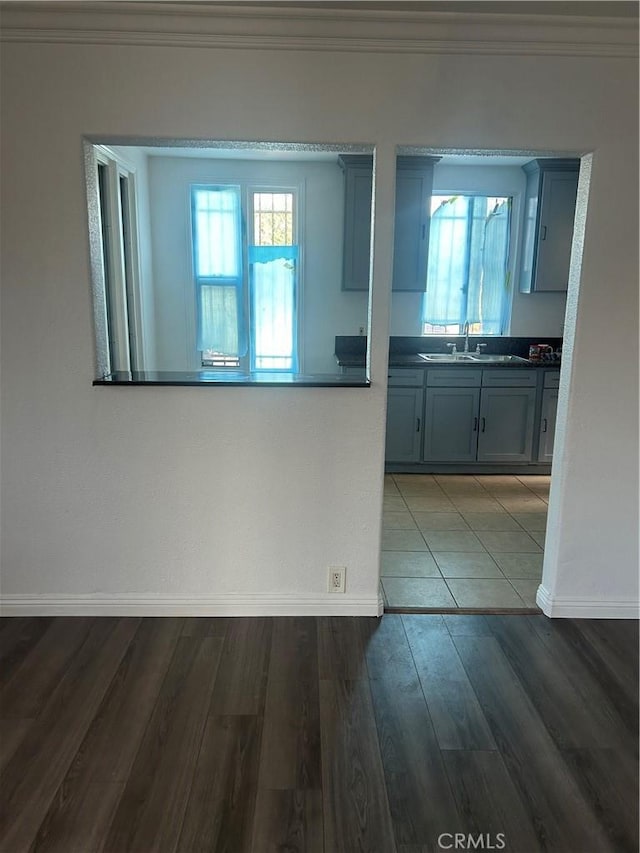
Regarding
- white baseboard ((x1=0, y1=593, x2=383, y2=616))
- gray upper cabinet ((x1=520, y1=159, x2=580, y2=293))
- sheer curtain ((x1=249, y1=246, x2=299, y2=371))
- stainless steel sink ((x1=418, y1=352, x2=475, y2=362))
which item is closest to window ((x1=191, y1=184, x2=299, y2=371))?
sheer curtain ((x1=249, y1=246, x2=299, y2=371))

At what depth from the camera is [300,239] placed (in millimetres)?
5098

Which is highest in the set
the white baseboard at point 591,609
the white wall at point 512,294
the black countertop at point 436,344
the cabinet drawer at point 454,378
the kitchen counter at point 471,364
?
the white wall at point 512,294

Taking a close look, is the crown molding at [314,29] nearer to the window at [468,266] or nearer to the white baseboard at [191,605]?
the white baseboard at [191,605]

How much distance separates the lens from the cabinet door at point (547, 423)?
15.6 feet

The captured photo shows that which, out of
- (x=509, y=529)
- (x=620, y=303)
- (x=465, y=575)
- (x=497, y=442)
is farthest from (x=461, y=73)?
(x=497, y=442)

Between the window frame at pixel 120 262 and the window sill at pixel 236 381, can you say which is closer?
the window sill at pixel 236 381

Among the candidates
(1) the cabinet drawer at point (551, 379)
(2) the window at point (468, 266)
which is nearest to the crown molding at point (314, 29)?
(1) the cabinet drawer at point (551, 379)

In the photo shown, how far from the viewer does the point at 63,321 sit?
2469 mm

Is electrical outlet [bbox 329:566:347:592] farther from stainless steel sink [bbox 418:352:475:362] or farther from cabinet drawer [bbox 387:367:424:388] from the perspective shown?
stainless steel sink [bbox 418:352:475:362]

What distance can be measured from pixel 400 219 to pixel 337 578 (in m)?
3.15

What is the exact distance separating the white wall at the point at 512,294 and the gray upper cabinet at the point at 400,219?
33 centimetres

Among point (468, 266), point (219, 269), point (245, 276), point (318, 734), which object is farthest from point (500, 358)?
point (318, 734)

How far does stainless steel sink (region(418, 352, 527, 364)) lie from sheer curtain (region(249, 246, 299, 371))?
1.17m

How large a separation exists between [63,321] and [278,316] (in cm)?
292
